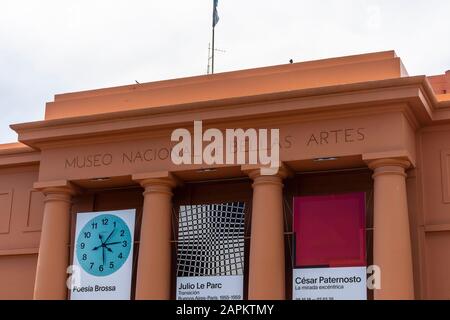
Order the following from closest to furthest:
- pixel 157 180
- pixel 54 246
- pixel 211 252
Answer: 1. pixel 211 252
2. pixel 157 180
3. pixel 54 246

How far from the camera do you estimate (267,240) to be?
20.5 metres

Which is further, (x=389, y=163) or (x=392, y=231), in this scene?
(x=389, y=163)

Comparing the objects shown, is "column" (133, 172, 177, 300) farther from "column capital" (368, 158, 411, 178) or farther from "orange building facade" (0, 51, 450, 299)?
"column capital" (368, 158, 411, 178)

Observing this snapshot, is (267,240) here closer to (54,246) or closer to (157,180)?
(157,180)

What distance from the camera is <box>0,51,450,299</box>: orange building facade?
20031mm

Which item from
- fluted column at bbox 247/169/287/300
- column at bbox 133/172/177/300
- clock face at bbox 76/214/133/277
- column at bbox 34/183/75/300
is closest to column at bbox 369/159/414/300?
fluted column at bbox 247/169/287/300

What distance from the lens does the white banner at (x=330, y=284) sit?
19469 millimetres

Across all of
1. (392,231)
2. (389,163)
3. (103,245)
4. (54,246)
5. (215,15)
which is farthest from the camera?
(215,15)

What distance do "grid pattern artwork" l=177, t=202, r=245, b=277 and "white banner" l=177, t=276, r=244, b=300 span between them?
7.7 inches

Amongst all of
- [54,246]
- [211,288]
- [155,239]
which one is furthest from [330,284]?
[54,246]

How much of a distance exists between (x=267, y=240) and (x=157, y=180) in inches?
144

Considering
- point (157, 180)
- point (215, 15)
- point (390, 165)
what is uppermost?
point (215, 15)
